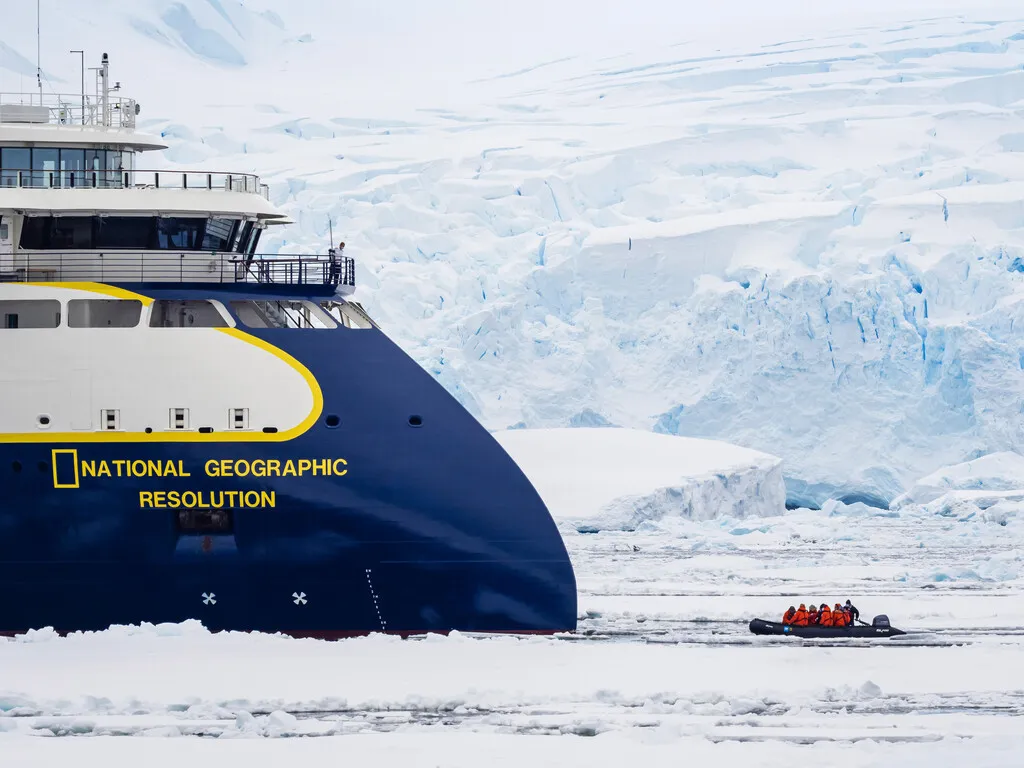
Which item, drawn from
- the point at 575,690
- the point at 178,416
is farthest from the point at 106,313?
the point at 575,690

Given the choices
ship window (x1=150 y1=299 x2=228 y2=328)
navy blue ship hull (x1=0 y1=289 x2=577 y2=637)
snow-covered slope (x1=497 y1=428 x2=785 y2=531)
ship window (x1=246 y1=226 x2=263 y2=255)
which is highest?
ship window (x1=246 y1=226 x2=263 y2=255)

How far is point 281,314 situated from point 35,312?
2.54 metres

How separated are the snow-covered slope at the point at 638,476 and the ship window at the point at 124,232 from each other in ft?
49.8

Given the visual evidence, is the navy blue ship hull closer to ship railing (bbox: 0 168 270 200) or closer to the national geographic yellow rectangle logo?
the national geographic yellow rectangle logo

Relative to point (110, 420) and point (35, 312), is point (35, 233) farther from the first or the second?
point (110, 420)

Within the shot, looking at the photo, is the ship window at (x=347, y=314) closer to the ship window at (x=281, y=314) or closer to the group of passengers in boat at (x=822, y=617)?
the ship window at (x=281, y=314)

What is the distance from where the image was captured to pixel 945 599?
20531 mm

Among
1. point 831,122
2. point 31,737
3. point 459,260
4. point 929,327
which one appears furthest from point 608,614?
point 831,122

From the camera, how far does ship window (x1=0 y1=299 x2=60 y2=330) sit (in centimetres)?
1642

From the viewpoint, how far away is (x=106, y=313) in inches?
647

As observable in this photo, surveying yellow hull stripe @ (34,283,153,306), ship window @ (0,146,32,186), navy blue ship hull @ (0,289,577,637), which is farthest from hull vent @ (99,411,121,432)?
ship window @ (0,146,32,186)

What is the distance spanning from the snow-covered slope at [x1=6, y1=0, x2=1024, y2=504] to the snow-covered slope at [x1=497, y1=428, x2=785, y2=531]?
395cm

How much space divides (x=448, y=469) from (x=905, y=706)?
5.06m

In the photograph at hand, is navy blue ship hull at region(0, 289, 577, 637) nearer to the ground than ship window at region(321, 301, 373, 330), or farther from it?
nearer to the ground
